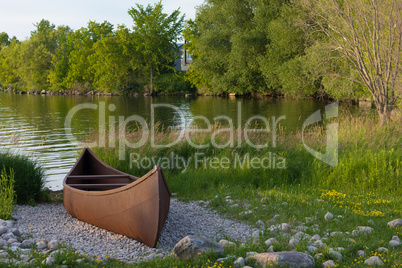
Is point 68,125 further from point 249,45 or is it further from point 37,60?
point 37,60

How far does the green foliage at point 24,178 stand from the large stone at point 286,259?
6.23 meters

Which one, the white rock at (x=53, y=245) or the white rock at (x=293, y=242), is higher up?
the white rock at (x=293, y=242)

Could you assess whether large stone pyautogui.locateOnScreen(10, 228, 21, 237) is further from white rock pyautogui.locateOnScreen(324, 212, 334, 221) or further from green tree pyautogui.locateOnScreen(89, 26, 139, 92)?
green tree pyautogui.locateOnScreen(89, 26, 139, 92)

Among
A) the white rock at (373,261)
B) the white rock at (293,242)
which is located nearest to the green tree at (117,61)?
the white rock at (293,242)

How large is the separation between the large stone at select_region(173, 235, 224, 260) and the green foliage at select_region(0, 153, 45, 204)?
5158mm

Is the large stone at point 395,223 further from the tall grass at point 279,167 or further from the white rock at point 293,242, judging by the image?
the tall grass at point 279,167

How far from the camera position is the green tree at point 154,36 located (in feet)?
225

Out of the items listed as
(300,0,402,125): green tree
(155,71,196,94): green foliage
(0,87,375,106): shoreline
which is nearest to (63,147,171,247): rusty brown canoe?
(300,0,402,125): green tree

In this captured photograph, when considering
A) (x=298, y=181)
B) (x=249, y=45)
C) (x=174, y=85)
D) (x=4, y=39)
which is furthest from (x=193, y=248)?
(x=4, y=39)

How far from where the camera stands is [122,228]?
7285 millimetres

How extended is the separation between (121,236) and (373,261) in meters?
4.27

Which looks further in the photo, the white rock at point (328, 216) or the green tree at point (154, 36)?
the green tree at point (154, 36)

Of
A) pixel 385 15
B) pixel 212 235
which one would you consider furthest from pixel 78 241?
pixel 385 15

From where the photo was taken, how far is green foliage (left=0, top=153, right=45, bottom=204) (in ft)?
31.0
